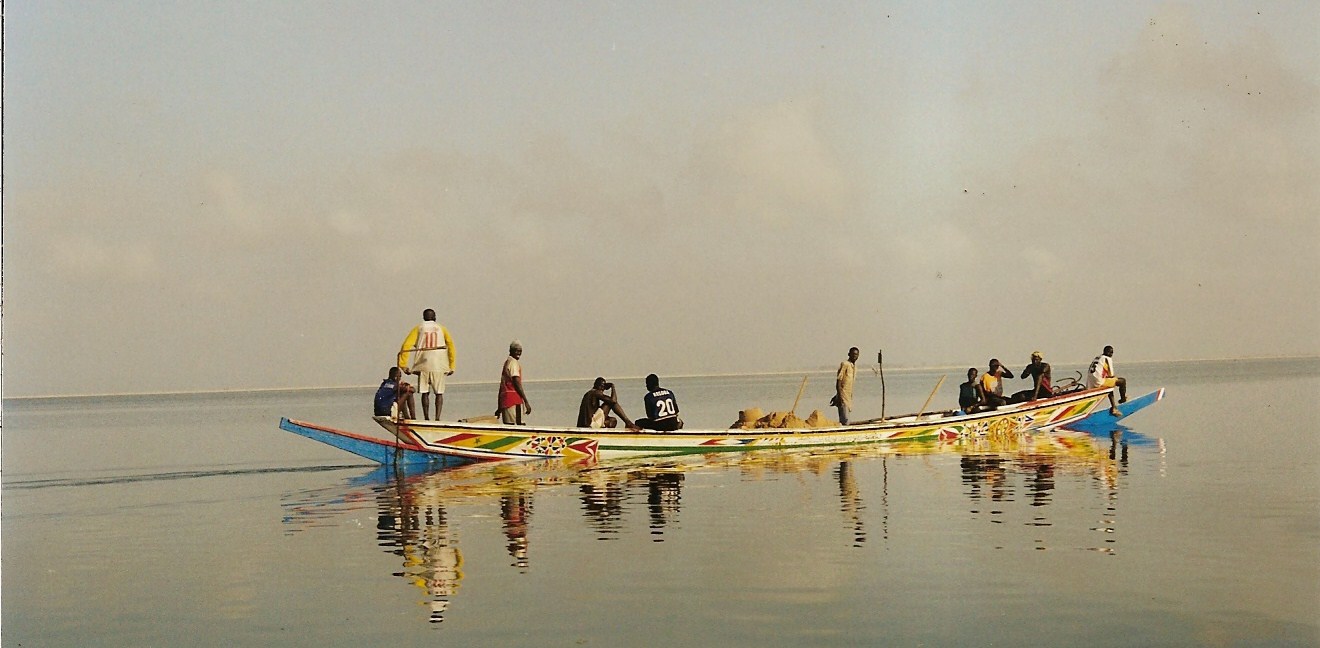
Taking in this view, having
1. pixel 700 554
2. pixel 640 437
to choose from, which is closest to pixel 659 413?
pixel 640 437

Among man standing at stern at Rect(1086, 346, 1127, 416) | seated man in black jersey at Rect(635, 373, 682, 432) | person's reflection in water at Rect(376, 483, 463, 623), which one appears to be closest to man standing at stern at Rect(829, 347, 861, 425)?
seated man in black jersey at Rect(635, 373, 682, 432)

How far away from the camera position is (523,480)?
23.1 meters

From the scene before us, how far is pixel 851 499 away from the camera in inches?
777

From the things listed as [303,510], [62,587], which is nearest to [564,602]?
[62,587]

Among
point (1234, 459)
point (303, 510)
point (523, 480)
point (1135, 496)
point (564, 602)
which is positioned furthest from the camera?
point (1234, 459)

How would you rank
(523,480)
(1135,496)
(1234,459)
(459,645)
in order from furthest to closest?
1. (1234,459)
2. (523,480)
3. (1135,496)
4. (459,645)

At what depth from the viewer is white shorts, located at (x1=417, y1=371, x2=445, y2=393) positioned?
2506cm

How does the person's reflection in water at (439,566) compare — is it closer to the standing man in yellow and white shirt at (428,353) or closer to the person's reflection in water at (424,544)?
the person's reflection in water at (424,544)

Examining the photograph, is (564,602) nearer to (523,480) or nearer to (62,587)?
(62,587)

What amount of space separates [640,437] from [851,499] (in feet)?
21.8

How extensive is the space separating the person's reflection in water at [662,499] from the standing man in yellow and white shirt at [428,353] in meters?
5.04

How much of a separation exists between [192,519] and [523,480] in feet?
19.3

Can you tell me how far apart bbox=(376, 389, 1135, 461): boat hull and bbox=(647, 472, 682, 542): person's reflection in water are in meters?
1.81

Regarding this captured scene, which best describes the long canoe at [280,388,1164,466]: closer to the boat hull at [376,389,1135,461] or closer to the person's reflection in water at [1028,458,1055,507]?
the boat hull at [376,389,1135,461]
